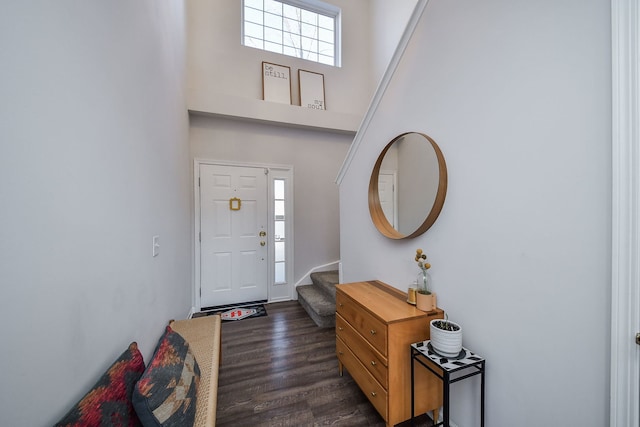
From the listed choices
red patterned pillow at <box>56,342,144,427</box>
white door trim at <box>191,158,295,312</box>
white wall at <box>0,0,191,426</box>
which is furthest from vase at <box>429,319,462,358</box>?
white door trim at <box>191,158,295,312</box>

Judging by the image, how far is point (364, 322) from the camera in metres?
1.50

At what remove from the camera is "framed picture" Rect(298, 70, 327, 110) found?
3.65 meters

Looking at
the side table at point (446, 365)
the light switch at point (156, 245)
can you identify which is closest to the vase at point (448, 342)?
the side table at point (446, 365)

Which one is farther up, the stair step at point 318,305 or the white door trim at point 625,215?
the white door trim at point 625,215

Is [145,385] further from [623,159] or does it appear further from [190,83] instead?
[190,83]

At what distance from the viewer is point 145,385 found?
907 mm

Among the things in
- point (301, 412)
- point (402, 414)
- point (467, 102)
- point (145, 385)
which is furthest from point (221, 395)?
point (467, 102)

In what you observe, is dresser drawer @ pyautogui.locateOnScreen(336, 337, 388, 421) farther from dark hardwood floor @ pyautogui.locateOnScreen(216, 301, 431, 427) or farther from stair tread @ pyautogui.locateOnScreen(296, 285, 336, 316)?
stair tread @ pyautogui.locateOnScreen(296, 285, 336, 316)

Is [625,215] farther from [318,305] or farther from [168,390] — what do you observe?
[318,305]

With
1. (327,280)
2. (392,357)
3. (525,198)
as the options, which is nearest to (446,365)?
(392,357)

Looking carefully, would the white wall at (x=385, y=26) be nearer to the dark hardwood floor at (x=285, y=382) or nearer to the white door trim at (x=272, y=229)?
the white door trim at (x=272, y=229)

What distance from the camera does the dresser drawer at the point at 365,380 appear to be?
4.35 ft

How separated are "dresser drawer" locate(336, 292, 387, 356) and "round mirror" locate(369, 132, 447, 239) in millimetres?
586

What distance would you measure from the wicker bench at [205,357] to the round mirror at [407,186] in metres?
1.44
